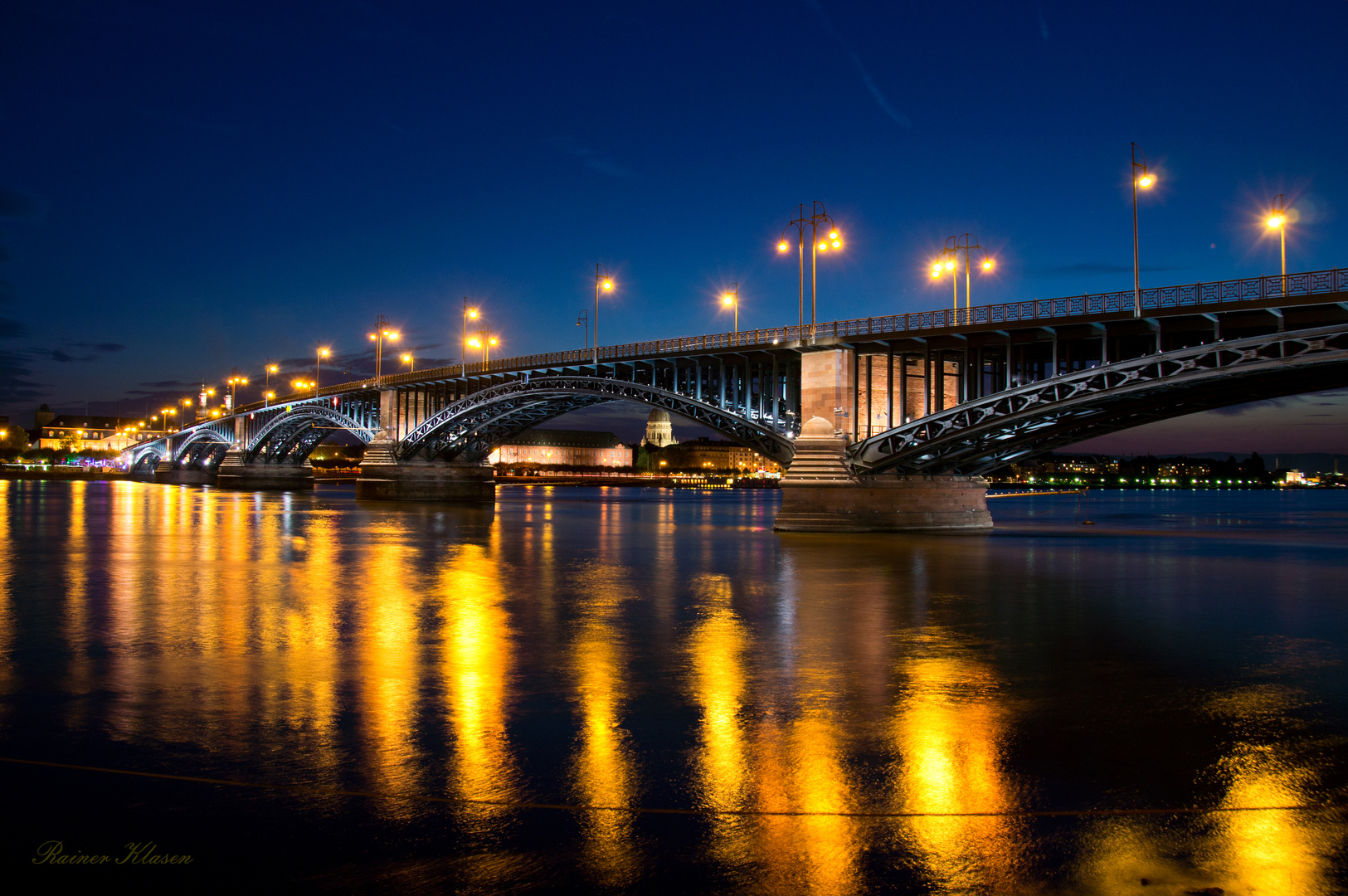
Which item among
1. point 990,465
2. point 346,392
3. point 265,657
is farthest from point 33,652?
point 346,392

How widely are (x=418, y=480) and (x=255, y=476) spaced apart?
1835 inches

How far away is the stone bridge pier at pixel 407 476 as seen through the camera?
8081cm

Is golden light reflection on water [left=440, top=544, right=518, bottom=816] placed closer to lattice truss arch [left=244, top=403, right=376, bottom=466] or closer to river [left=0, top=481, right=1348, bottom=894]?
river [left=0, top=481, right=1348, bottom=894]

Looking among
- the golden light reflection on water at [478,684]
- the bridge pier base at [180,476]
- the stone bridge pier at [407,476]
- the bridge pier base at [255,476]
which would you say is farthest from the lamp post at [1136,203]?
the bridge pier base at [180,476]

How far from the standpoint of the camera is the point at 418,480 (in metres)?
81.4

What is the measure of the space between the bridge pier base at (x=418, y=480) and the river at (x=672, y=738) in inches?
2411

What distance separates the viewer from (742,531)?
4481cm

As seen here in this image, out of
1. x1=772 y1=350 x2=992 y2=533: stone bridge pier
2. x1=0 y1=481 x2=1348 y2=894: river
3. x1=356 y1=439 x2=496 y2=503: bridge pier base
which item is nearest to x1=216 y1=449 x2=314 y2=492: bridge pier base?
x1=356 y1=439 x2=496 y2=503: bridge pier base

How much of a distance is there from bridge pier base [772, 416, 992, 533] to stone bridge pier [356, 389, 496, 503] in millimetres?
43935

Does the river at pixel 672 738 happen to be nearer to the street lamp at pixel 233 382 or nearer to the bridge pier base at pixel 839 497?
the bridge pier base at pixel 839 497

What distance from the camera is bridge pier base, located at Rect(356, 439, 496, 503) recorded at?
8075cm

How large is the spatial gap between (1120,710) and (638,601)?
10456mm

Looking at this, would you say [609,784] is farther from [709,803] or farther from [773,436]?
[773,436]

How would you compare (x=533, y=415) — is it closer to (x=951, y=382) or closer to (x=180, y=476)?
(x=951, y=382)
